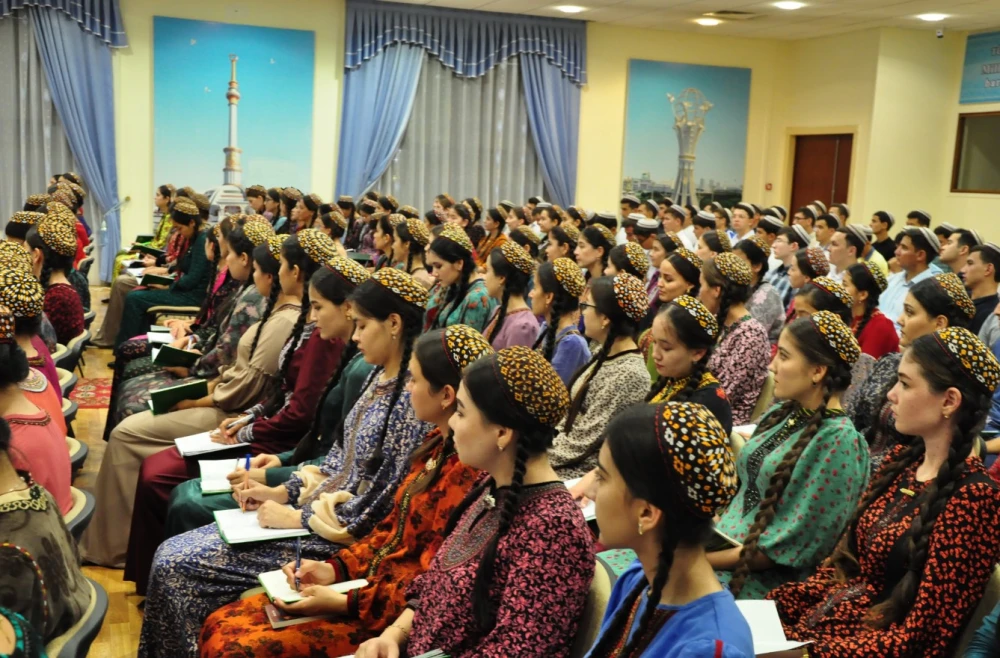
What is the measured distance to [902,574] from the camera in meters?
2.00

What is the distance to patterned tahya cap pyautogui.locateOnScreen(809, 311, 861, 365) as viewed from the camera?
8.02 feet

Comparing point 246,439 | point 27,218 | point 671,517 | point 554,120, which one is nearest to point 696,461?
point 671,517

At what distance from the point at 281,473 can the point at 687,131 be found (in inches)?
408

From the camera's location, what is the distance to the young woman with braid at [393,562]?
2.15 meters

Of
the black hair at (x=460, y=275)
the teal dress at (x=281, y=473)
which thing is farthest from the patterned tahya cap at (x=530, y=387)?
the black hair at (x=460, y=275)

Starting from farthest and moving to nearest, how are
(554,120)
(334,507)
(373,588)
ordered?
(554,120) < (334,507) < (373,588)

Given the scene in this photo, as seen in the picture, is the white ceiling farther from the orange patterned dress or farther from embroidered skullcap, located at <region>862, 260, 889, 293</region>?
the orange patterned dress

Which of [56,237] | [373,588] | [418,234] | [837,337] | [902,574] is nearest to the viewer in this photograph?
[902,574]

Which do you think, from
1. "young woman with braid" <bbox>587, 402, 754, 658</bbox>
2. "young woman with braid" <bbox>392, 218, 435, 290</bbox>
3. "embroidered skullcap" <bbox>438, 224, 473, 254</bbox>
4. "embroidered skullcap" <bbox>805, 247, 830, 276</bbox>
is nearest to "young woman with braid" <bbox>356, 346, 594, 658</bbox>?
"young woman with braid" <bbox>587, 402, 754, 658</bbox>

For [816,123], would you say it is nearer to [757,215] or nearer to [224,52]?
[757,215]

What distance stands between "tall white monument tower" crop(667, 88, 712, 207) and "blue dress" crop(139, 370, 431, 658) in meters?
10.3

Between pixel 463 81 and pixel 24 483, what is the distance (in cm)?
1008

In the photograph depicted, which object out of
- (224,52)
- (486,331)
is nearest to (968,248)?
(486,331)

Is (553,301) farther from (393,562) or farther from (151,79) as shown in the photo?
(151,79)
